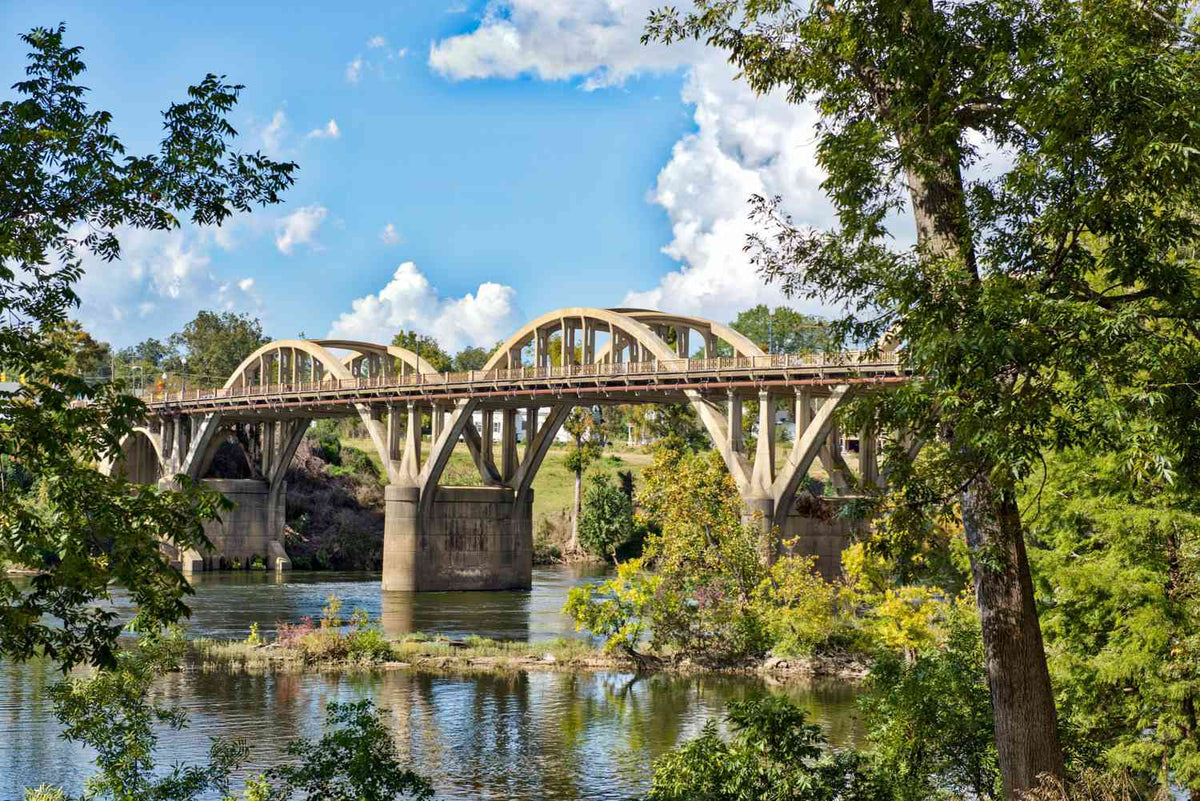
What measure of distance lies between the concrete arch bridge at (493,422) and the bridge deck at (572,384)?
0.33 ft

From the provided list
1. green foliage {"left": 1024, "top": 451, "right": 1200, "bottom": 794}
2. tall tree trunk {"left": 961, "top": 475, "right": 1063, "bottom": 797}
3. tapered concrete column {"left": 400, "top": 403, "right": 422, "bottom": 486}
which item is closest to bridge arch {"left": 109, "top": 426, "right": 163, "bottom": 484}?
tapered concrete column {"left": 400, "top": 403, "right": 422, "bottom": 486}

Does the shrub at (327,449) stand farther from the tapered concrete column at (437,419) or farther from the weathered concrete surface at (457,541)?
the weathered concrete surface at (457,541)

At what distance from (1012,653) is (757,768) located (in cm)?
375

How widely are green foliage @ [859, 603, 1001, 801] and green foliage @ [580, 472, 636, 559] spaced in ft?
266

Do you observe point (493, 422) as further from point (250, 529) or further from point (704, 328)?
point (250, 529)

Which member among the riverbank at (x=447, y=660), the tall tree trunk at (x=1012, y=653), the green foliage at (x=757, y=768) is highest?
the tall tree trunk at (x=1012, y=653)

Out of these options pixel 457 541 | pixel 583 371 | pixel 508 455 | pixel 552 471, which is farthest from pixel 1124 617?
pixel 552 471

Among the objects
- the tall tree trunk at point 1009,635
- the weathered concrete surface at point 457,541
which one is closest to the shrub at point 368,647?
the weathered concrete surface at point 457,541

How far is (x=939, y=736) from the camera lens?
18.4 meters

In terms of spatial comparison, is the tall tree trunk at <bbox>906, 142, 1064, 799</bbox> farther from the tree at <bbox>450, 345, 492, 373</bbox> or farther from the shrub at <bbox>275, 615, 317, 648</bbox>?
the tree at <bbox>450, 345, 492, 373</bbox>

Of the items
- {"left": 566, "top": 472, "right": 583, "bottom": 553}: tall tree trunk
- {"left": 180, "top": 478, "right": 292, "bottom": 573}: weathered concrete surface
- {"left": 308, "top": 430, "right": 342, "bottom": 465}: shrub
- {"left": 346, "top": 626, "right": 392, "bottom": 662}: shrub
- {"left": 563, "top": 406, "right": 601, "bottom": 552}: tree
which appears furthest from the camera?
{"left": 308, "top": 430, "right": 342, "bottom": 465}: shrub

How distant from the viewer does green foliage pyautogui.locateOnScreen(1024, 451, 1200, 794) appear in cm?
1948

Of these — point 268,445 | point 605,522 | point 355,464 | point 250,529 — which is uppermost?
point 268,445

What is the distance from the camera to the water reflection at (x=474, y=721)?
2609cm
